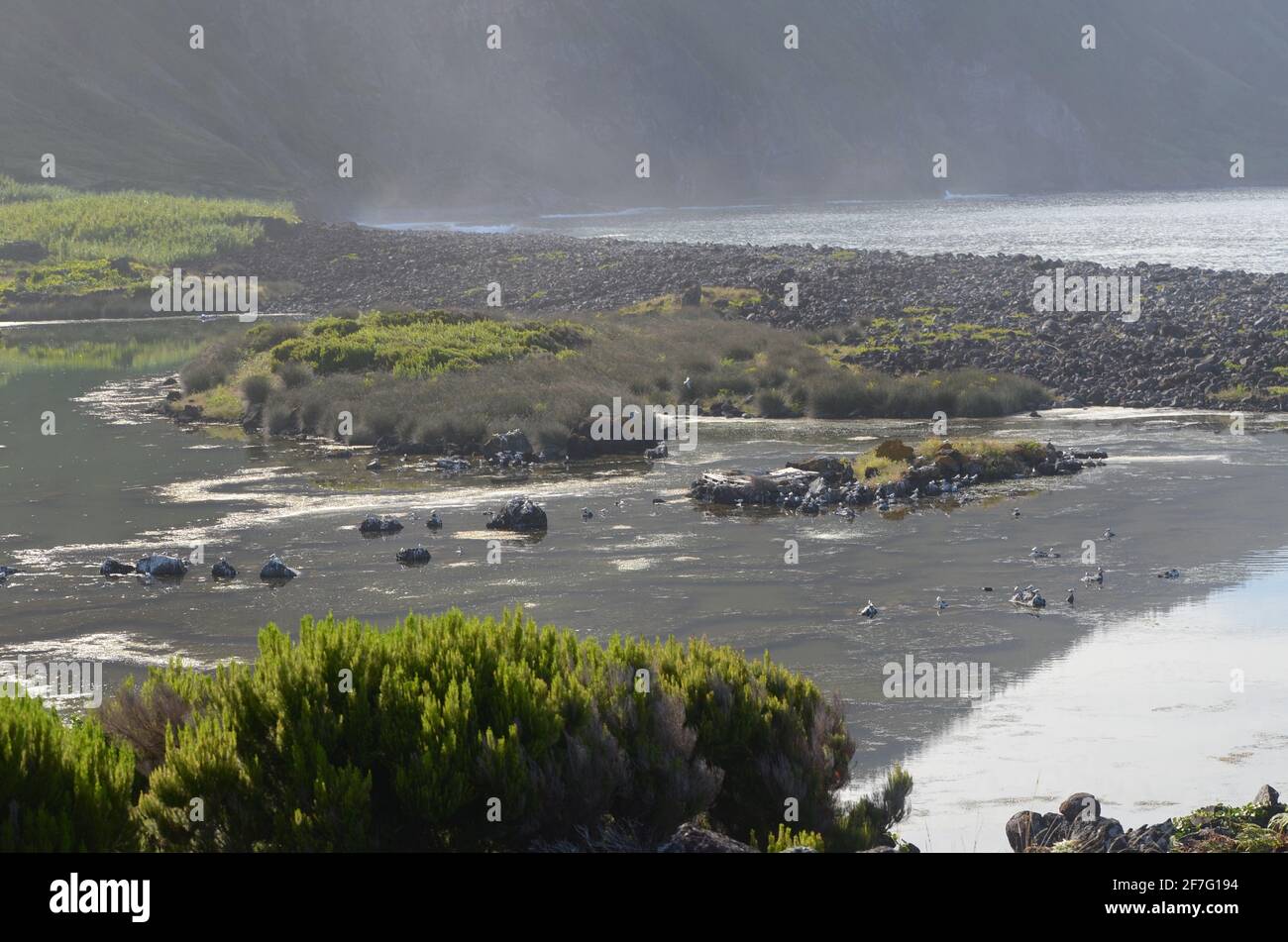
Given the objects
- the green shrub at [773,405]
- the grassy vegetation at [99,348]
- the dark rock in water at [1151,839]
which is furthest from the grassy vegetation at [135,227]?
the dark rock in water at [1151,839]

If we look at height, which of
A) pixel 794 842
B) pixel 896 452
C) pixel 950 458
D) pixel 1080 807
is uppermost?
pixel 896 452

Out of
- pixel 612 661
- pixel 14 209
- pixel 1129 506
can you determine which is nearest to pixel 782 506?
pixel 1129 506

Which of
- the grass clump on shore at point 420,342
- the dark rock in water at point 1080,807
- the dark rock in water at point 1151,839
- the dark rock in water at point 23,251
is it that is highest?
the dark rock in water at point 23,251

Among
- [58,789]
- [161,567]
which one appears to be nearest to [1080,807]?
[58,789]

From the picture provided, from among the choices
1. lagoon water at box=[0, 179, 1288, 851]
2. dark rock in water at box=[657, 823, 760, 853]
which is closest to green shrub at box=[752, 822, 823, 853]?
dark rock in water at box=[657, 823, 760, 853]

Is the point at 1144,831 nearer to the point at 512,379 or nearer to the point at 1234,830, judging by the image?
the point at 1234,830

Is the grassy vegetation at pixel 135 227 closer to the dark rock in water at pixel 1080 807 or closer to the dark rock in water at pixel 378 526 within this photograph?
the dark rock in water at pixel 378 526

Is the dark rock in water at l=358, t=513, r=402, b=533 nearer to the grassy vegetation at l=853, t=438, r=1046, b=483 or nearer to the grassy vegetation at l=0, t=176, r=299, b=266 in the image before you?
the grassy vegetation at l=853, t=438, r=1046, b=483
